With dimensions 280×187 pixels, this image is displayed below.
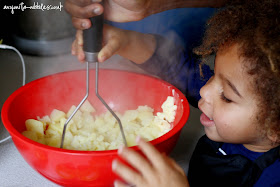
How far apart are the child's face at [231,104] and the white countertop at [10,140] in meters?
0.09

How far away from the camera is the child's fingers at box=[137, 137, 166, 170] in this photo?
48 cm

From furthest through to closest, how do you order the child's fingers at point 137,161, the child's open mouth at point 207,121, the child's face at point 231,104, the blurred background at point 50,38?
the blurred background at point 50,38, the child's open mouth at point 207,121, the child's face at point 231,104, the child's fingers at point 137,161

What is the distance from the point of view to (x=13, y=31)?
40.4 inches

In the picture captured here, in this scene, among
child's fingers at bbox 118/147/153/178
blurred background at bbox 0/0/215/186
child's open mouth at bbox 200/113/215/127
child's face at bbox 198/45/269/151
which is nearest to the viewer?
child's fingers at bbox 118/147/153/178

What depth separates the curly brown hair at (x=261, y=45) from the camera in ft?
1.75

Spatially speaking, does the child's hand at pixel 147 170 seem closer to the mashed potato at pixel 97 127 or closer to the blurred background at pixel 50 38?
the mashed potato at pixel 97 127

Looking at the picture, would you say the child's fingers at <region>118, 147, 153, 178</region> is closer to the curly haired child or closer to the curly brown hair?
the curly haired child

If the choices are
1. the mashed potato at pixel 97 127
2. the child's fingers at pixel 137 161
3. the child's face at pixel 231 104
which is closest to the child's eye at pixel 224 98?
the child's face at pixel 231 104

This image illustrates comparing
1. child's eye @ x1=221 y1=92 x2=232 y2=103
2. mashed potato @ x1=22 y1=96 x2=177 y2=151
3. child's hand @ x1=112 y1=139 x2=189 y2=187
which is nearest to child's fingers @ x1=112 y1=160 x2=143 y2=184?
child's hand @ x1=112 y1=139 x2=189 y2=187

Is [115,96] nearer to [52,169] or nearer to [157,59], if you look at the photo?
[157,59]

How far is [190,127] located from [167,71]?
0.21 meters

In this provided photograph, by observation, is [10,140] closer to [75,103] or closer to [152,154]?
[75,103]

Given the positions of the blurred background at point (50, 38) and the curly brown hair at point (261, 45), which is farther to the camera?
Result: the blurred background at point (50, 38)

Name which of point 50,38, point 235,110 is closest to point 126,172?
point 235,110
